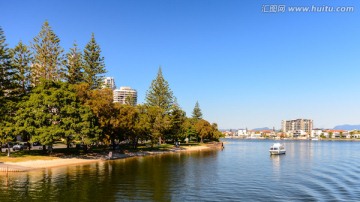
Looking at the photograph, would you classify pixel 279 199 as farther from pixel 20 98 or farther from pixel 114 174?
pixel 20 98

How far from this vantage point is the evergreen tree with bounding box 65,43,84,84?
89.1 metres

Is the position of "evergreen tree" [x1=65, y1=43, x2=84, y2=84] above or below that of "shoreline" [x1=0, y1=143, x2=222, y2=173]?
above

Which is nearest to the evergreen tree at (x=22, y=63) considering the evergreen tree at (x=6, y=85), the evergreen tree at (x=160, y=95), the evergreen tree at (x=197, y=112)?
the evergreen tree at (x=6, y=85)

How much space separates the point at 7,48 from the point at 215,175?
5267cm

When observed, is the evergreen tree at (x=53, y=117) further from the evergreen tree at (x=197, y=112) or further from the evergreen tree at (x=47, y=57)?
the evergreen tree at (x=197, y=112)

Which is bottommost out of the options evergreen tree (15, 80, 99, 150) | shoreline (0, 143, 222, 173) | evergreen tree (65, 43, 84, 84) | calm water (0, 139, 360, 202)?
calm water (0, 139, 360, 202)

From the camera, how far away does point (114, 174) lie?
48781mm

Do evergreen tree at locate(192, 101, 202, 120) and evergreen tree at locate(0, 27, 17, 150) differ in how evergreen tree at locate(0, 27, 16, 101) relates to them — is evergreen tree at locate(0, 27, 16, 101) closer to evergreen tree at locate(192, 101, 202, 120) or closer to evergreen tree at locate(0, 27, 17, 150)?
evergreen tree at locate(0, 27, 17, 150)

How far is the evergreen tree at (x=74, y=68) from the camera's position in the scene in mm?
89144

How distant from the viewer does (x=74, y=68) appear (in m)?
89.8

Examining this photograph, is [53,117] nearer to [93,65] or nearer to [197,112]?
[93,65]

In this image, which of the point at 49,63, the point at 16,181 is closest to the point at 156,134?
the point at 49,63

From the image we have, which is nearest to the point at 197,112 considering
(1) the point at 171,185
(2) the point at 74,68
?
(2) the point at 74,68

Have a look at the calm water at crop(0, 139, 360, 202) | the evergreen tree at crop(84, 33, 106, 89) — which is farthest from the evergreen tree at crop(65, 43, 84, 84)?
the calm water at crop(0, 139, 360, 202)
